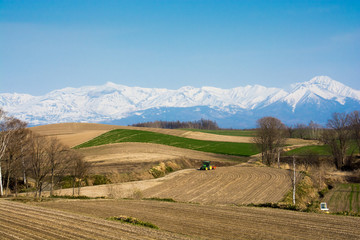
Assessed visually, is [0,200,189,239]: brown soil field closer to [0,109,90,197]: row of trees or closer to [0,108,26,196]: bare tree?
[0,109,90,197]: row of trees

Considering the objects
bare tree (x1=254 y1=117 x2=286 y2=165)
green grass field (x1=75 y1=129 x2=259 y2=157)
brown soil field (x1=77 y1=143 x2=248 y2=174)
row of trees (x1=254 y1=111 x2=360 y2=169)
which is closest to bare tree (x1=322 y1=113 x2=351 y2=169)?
row of trees (x1=254 y1=111 x2=360 y2=169)

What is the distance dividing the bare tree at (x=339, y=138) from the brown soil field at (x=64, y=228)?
7115cm

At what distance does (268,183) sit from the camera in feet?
165

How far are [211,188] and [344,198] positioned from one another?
19.3 metres

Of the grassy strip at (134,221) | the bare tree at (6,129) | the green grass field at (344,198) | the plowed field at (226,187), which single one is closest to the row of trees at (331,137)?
the plowed field at (226,187)

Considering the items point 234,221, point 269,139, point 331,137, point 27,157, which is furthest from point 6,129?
point 331,137

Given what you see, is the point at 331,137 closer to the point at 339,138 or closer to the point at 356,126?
the point at 339,138

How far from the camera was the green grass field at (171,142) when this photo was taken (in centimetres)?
9450

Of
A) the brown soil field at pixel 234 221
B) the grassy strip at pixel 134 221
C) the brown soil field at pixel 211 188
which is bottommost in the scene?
the brown soil field at pixel 211 188

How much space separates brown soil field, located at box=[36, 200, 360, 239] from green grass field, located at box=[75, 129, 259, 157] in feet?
214

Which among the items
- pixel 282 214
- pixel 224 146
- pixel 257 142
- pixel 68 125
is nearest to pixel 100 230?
pixel 282 214

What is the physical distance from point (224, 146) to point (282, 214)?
80840 mm

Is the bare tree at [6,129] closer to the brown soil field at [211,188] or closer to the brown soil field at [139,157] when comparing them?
the brown soil field at [211,188]

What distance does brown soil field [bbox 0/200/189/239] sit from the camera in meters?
17.6
